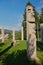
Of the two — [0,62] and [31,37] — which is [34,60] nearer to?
[31,37]

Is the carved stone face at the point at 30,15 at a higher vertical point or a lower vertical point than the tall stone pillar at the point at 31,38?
higher

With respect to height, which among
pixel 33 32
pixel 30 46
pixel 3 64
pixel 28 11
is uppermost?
pixel 28 11

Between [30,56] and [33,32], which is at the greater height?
[33,32]

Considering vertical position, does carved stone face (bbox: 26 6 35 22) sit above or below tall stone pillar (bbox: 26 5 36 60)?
above

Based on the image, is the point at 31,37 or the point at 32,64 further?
the point at 31,37

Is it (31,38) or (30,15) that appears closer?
(31,38)

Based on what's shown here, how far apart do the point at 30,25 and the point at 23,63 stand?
1641 mm

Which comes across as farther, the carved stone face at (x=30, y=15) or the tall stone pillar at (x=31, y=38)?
the carved stone face at (x=30, y=15)

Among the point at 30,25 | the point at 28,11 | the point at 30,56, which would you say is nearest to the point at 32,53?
the point at 30,56

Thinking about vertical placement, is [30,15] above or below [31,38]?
above

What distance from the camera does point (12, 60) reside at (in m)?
8.68

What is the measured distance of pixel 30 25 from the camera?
27.5 ft

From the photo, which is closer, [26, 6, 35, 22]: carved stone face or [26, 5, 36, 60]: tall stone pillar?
[26, 5, 36, 60]: tall stone pillar

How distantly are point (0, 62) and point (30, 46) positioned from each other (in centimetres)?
152
